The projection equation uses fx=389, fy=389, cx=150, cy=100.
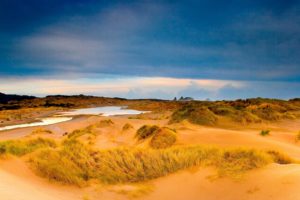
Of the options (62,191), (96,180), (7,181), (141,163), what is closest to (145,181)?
(141,163)

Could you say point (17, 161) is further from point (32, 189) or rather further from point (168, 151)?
point (168, 151)

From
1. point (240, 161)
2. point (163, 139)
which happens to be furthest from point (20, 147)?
point (240, 161)

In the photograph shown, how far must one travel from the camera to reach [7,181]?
822cm

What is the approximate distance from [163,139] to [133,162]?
16.8ft

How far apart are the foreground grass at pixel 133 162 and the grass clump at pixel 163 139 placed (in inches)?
160

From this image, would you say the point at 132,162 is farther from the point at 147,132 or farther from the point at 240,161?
the point at 147,132

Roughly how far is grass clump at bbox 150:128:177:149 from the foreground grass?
4056 millimetres

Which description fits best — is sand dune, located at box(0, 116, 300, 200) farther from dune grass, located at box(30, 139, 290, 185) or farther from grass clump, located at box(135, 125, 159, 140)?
grass clump, located at box(135, 125, 159, 140)

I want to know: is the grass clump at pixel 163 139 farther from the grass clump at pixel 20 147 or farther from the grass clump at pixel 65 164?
the grass clump at pixel 65 164

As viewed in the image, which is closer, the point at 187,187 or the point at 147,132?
the point at 187,187

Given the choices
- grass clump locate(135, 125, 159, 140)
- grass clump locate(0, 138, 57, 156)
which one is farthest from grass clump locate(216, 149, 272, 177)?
grass clump locate(135, 125, 159, 140)

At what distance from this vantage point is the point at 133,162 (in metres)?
10.4

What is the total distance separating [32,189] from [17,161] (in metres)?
2.38

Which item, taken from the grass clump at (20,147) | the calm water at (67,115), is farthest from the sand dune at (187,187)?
the calm water at (67,115)
